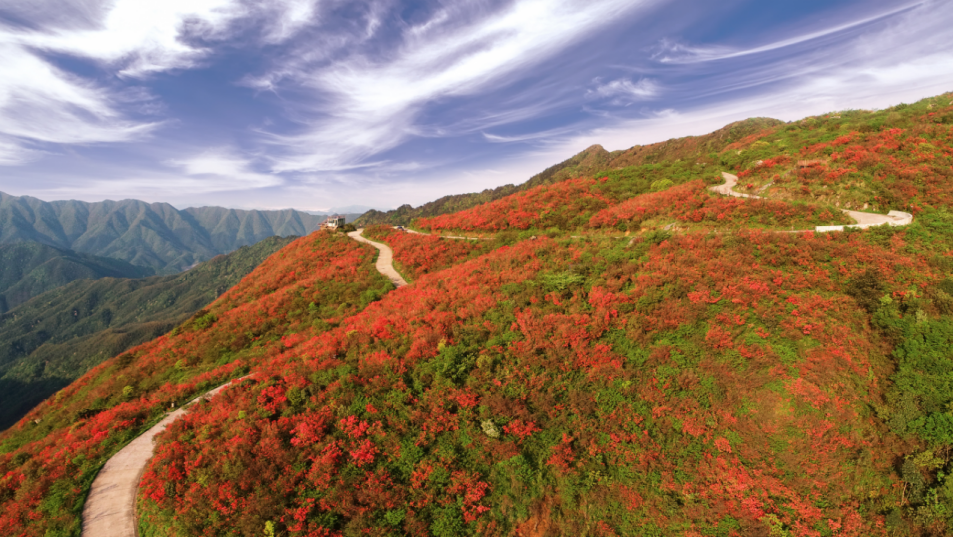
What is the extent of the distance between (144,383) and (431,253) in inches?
864

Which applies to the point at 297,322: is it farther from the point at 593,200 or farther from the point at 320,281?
the point at 593,200

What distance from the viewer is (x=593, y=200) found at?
113 feet

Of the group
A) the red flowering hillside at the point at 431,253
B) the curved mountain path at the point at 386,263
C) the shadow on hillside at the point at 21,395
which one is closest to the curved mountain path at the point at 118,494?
the curved mountain path at the point at 386,263

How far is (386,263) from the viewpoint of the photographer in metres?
35.4

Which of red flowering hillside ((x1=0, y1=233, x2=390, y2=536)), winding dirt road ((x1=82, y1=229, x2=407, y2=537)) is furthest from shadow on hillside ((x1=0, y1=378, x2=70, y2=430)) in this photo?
winding dirt road ((x1=82, y1=229, x2=407, y2=537))

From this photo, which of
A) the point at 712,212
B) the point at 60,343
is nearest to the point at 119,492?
the point at 712,212

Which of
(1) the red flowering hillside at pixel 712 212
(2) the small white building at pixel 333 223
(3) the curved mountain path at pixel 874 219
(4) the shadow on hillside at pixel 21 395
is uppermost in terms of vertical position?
(2) the small white building at pixel 333 223

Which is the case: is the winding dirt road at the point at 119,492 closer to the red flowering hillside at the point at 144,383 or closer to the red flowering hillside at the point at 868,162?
the red flowering hillside at the point at 144,383

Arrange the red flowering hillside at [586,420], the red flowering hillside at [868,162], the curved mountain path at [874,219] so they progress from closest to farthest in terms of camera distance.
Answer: the red flowering hillside at [586,420] → the curved mountain path at [874,219] → the red flowering hillside at [868,162]

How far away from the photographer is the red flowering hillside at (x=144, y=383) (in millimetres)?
11422

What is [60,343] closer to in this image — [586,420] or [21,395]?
[21,395]

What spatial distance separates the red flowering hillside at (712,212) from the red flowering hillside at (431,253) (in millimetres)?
11557

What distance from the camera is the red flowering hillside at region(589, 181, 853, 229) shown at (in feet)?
72.5

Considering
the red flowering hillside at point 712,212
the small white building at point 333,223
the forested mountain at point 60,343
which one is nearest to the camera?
the red flowering hillside at point 712,212
